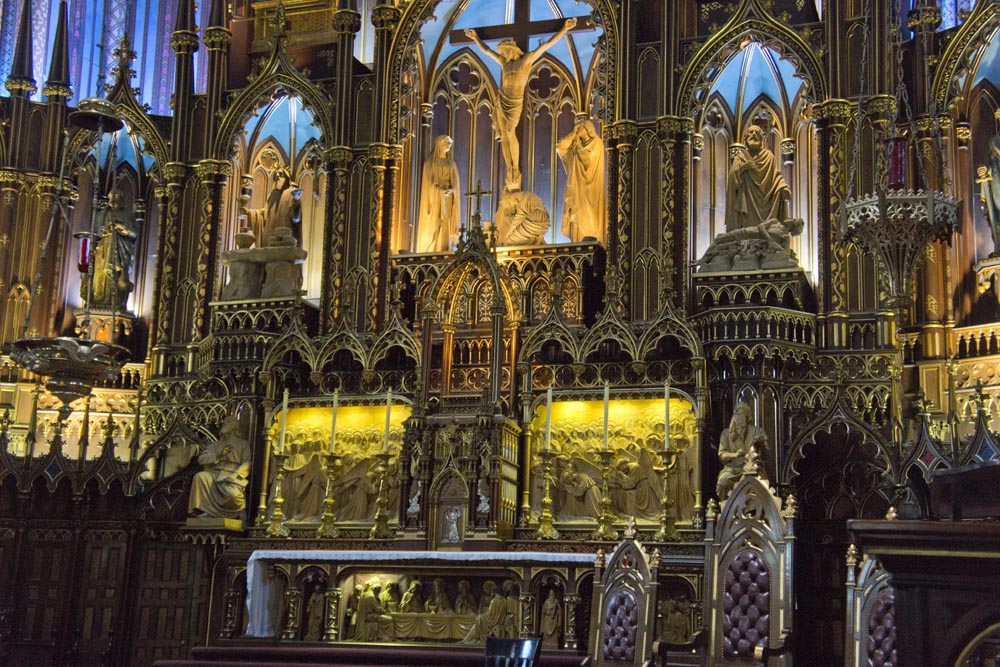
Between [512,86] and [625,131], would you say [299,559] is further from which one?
[512,86]

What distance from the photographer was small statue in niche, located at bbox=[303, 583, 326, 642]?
15953mm

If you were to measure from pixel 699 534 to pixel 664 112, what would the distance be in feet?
20.2

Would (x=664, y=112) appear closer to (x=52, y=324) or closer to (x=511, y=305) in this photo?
(x=511, y=305)

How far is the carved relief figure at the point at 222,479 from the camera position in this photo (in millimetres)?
17812

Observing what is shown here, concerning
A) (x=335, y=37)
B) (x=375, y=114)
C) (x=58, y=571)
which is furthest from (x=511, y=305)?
(x=58, y=571)

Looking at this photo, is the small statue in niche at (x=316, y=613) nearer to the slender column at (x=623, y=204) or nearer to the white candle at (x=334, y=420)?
the white candle at (x=334, y=420)

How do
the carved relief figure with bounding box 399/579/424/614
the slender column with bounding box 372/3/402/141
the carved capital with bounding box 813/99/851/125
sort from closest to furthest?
the carved relief figure with bounding box 399/579/424/614, the carved capital with bounding box 813/99/851/125, the slender column with bounding box 372/3/402/141

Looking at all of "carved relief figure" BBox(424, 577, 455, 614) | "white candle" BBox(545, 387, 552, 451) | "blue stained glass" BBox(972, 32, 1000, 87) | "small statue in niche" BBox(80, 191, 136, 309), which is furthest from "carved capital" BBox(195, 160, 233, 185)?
"blue stained glass" BBox(972, 32, 1000, 87)

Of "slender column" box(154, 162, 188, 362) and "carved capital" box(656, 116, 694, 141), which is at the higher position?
"carved capital" box(656, 116, 694, 141)

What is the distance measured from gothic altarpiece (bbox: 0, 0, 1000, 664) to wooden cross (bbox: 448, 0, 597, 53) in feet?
0.18

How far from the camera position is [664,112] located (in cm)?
1852

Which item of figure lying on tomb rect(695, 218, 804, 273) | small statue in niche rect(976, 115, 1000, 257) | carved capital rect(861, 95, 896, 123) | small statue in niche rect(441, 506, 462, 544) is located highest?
carved capital rect(861, 95, 896, 123)

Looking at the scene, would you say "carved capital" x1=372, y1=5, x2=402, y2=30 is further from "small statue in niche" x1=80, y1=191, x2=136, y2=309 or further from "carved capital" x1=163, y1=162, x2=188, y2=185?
"small statue in niche" x1=80, y1=191, x2=136, y2=309

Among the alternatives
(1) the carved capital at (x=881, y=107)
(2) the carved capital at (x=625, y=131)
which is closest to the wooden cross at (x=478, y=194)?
(2) the carved capital at (x=625, y=131)
